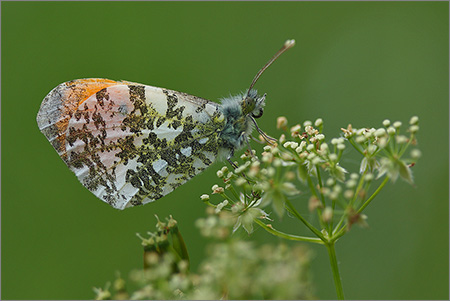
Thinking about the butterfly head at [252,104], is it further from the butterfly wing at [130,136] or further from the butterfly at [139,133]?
the butterfly wing at [130,136]

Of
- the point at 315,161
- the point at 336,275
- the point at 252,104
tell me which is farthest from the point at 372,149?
the point at 252,104

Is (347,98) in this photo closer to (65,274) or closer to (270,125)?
(270,125)

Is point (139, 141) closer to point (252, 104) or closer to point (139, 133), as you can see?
point (139, 133)

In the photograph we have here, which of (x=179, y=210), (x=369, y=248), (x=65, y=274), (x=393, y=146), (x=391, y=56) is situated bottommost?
(x=369, y=248)

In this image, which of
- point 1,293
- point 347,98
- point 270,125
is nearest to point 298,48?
point 347,98

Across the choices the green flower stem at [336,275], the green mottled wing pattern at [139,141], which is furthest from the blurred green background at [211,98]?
the green flower stem at [336,275]

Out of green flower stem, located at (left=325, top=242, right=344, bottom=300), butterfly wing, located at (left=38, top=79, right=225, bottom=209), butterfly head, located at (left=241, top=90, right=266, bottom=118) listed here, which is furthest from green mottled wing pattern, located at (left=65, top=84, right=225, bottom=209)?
green flower stem, located at (left=325, top=242, right=344, bottom=300)

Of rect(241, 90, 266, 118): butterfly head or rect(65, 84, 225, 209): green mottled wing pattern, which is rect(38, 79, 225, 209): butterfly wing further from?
rect(241, 90, 266, 118): butterfly head
